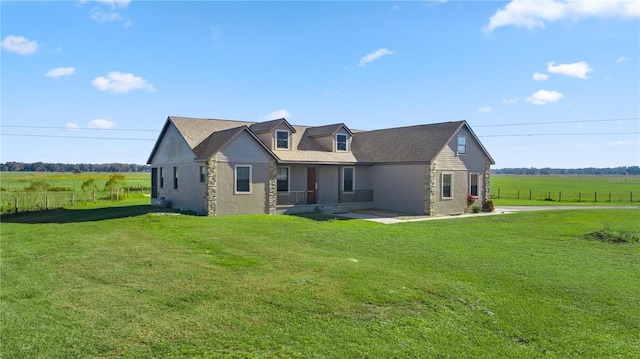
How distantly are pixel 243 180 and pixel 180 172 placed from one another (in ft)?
16.0

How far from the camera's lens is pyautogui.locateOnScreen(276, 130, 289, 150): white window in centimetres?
2714

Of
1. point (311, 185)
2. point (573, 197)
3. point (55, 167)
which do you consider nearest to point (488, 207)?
point (311, 185)

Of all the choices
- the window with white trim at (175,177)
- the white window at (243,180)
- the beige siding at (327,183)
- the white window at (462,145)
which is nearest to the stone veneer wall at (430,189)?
the white window at (462,145)

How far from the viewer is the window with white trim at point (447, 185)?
1105 inches

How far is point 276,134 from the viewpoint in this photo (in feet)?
88.6

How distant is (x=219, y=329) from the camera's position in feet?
23.5

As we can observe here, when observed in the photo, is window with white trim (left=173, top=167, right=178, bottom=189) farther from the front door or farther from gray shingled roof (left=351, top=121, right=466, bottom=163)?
gray shingled roof (left=351, top=121, right=466, bottom=163)

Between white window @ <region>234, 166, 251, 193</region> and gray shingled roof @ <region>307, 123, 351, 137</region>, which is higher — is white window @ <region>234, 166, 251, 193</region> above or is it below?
below

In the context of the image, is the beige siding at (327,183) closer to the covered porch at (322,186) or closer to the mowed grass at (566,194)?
the covered porch at (322,186)

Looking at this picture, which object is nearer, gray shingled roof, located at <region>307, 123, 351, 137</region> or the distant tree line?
gray shingled roof, located at <region>307, 123, 351, 137</region>

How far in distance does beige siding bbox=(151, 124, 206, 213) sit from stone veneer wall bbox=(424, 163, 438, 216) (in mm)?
13180

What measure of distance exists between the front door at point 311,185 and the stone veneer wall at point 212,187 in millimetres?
7065

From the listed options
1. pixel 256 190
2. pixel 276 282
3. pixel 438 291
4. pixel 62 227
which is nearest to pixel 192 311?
pixel 276 282

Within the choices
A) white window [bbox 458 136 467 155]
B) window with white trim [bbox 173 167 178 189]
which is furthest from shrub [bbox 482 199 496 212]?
window with white trim [bbox 173 167 178 189]
